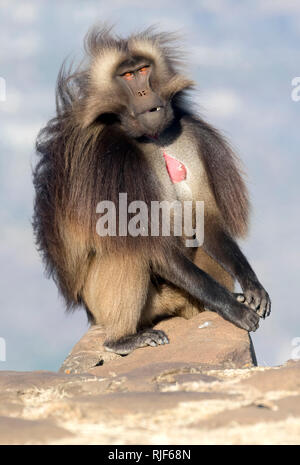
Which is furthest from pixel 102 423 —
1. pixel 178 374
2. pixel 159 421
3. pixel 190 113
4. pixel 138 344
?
pixel 190 113

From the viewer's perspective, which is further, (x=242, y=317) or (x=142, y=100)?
(x=242, y=317)

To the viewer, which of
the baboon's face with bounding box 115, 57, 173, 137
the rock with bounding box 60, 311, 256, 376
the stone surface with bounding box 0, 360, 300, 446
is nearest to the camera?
the stone surface with bounding box 0, 360, 300, 446

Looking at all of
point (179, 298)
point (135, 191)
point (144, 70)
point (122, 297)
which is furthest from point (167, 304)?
point (144, 70)

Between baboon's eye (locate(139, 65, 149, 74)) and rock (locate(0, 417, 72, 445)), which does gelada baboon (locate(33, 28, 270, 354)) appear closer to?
baboon's eye (locate(139, 65, 149, 74))

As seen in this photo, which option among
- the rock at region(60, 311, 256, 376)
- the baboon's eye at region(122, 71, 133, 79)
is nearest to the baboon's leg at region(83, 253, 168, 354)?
the rock at region(60, 311, 256, 376)

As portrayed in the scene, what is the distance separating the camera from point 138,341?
245 inches

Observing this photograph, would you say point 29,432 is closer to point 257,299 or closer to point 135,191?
point 135,191

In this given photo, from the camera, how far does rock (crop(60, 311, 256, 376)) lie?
5766 mm

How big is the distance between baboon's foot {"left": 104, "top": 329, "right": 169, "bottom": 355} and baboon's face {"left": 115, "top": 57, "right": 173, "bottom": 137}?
5.30 feet

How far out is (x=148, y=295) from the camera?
648 cm

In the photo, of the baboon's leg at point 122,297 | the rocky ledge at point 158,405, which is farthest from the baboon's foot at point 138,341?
the rocky ledge at point 158,405

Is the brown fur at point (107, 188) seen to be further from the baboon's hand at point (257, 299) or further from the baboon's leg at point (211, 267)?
the baboon's hand at point (257, 299)

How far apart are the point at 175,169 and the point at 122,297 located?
122 cm

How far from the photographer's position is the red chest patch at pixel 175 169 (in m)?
6.52
